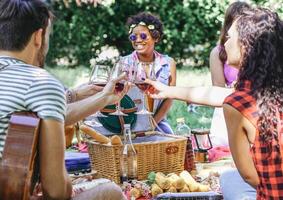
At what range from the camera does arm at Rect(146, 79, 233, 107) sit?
3469 millimetres

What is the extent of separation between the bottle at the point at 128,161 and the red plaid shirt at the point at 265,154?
3.26 feet

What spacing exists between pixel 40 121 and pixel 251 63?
3.07 ft

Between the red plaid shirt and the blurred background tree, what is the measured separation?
856cm

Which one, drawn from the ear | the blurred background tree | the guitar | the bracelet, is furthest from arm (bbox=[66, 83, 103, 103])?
the blurred background tree

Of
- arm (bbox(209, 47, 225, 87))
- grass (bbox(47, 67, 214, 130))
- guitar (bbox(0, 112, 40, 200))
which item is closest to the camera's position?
guitar (bbox(0, 112, 40, 200))

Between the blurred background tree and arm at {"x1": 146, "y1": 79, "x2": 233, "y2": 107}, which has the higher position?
the blurred background tree

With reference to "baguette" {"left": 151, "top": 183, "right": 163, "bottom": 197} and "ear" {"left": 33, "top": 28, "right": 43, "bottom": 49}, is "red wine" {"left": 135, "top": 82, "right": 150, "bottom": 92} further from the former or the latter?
"ear" {"left": 33, "top": 28, "right": 43, "bottom": 49}

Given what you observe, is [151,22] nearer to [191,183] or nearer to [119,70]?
[119,70]

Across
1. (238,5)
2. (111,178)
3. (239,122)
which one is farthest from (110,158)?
(238,5)

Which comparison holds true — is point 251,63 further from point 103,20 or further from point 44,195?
point 103,20

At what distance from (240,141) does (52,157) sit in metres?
0.81

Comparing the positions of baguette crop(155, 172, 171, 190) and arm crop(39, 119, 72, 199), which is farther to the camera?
baguette crop(155, 172, 171, 190)

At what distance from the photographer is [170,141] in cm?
353

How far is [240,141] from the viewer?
2582 mm
